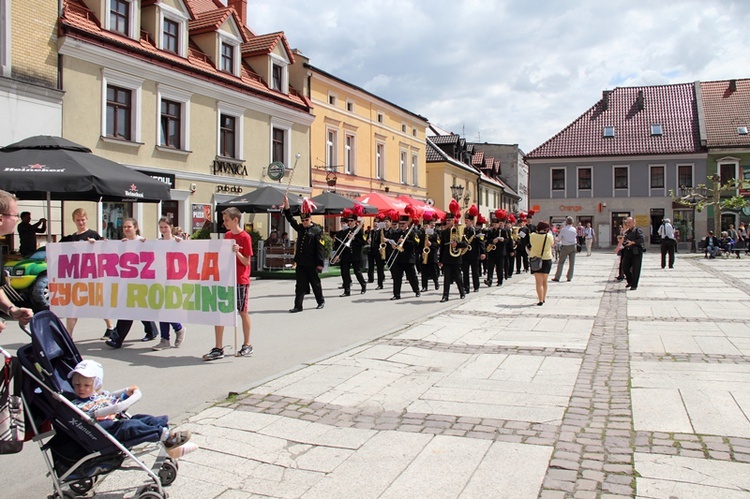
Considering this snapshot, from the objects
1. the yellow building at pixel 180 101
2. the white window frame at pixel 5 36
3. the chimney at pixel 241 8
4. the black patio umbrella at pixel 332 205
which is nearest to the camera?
the white window frame at pixel 5 36

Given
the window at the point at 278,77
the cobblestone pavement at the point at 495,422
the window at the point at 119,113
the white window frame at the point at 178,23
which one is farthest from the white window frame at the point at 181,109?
the cobblestone pavement at the point at 495,422

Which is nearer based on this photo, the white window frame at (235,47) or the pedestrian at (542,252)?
the pedestrian at (542,252)

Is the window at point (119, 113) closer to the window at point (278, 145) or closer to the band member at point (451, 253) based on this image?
the window at point (278, 145)

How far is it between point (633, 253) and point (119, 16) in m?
16.5

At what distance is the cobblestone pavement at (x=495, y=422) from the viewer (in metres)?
4.09

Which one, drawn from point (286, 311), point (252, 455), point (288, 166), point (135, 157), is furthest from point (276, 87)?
point (252, 455)

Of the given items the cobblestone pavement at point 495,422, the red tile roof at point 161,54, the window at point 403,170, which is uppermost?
the red tile roof at point 161,54

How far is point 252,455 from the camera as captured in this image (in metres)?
4.57

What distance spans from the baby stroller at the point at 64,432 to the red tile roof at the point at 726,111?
5214cm

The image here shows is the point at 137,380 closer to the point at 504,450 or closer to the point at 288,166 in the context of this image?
the point at 504,450

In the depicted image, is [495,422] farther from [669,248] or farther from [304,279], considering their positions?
[669,248]

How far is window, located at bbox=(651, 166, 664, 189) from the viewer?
4997 cm

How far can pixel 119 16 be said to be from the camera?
2036cm

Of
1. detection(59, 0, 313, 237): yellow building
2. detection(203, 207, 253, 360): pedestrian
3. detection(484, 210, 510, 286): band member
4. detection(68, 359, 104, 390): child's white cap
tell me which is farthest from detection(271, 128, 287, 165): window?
detection(68, 359, 104, 390): child's white cap
